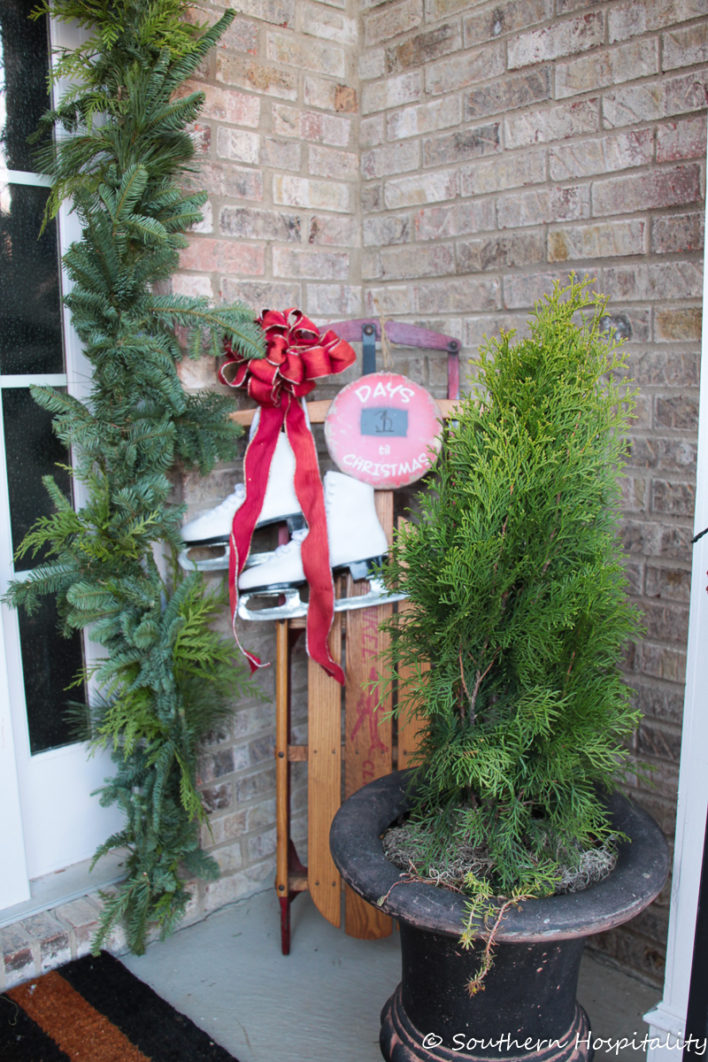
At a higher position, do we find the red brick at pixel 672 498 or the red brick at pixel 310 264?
the red brick at pixel 310 264

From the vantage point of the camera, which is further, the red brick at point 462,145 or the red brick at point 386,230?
the red brick at point 386,230

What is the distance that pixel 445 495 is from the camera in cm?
143

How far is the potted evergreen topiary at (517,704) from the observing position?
4.40ft

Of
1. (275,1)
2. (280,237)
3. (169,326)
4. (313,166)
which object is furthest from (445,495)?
(275,1)

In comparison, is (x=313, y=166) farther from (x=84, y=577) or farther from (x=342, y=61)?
(x=84, y=577)

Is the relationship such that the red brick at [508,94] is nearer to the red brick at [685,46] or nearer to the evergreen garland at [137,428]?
the red brick at [685,46]

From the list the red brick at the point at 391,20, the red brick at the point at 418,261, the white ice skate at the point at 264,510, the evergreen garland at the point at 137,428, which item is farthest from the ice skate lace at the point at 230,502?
the red brick at the point at 391,20

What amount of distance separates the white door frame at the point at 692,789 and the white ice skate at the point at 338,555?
0.74 m

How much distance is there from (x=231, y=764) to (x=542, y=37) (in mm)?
1996

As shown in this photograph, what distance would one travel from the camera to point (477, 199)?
2.20 m

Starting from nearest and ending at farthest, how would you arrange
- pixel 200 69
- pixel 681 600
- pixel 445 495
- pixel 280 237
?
pixel 445 495 → pixel 681 600 → pixel 200 69 → pixel 280 237

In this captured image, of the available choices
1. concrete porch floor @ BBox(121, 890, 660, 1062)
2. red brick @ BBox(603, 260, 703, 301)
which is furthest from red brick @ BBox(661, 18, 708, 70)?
concrete porch floor @ BBox(121, 890, 660, 1062)

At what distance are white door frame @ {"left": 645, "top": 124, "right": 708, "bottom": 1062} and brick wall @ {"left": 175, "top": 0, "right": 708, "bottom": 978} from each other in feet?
0.95

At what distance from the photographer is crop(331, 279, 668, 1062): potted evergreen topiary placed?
A: 134 cm
